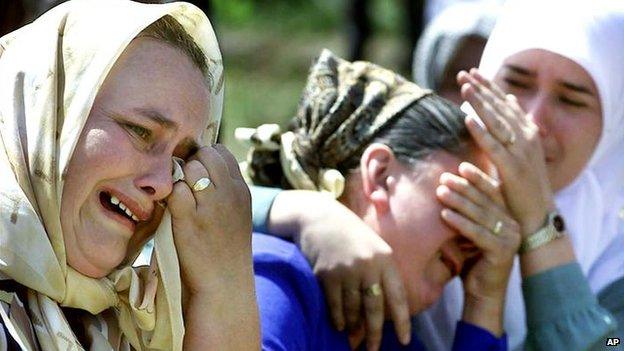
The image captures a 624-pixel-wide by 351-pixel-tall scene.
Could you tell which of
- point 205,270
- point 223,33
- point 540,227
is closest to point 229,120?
point 223,33

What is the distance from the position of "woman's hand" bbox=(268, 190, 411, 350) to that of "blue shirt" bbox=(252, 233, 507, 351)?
37 millimetres

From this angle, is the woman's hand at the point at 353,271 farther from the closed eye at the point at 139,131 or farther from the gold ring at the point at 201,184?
the closed eye at the point at 139,131

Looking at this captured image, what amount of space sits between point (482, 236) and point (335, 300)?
44 centimetres

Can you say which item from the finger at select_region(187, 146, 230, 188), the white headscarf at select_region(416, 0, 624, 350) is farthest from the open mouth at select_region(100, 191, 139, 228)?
the white headscarf at select_region(416, 0, 624, 350)

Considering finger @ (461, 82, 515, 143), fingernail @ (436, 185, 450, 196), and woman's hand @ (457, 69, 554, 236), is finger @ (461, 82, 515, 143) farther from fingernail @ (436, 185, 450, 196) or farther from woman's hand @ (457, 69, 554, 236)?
fingernail @ (436, 185, 450, 196)

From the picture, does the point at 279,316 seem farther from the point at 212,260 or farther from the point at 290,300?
the point at 212,260

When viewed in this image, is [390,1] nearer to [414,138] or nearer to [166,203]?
[414,138]

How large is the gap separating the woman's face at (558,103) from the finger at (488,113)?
26 centimetres

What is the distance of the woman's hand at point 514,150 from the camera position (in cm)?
352

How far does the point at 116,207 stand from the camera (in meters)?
2.32

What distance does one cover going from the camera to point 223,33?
14.3m

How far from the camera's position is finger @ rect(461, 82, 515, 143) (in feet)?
11.5

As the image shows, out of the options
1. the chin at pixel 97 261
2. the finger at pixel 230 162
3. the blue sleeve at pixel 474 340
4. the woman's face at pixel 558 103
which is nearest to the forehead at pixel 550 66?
the woman's face at pixel 558 103

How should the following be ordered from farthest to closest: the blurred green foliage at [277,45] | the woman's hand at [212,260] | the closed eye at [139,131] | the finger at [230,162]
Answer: the blurred green foliage at [277,45], the finger at [230,162], the woman's hand at [212,260], the closed eye at [139,131]
